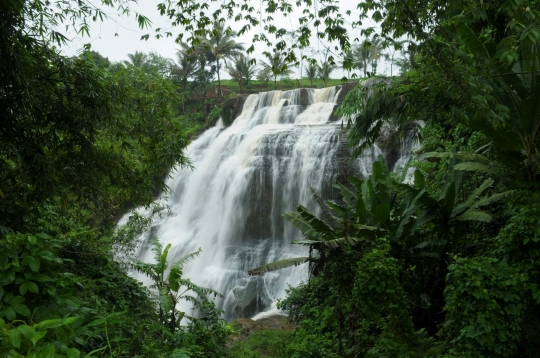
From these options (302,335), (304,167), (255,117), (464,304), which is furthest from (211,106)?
(464,304)

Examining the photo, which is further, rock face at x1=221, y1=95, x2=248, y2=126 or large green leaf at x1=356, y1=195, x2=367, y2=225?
rock face at x1=221, y1=95, x2=248, y2=126

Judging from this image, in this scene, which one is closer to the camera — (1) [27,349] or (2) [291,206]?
(1) [27,349]

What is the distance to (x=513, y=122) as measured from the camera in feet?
18.0

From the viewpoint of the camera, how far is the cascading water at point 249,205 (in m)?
13.5

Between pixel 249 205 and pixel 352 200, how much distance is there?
9.66 metres

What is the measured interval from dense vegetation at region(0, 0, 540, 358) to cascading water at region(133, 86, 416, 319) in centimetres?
532

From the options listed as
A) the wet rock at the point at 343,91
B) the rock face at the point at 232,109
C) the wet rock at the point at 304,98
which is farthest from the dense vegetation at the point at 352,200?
the rock face at the point at 232,109

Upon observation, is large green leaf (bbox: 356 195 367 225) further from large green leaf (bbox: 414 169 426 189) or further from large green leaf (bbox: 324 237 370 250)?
large green leaf (bbox: 414 169 426 189)

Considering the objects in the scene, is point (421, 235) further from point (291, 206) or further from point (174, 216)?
point (174, 216)

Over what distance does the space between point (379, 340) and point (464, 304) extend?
3.52 feet

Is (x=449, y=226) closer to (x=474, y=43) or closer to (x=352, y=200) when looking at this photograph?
(x=352, y=200)

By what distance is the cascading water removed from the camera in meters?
Answer: 13.5

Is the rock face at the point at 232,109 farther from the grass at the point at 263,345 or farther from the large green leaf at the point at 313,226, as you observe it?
the large green leaf at the point at 313,226

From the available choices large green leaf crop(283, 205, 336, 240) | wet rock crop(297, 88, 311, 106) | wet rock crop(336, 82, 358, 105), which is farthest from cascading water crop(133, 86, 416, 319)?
large green leaf crop(283, 205, 336, 240)
